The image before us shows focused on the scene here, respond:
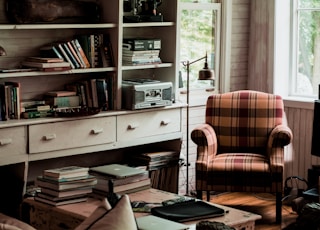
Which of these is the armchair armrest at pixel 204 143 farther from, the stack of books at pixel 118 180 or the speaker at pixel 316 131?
the stack of books at pixel 118 180

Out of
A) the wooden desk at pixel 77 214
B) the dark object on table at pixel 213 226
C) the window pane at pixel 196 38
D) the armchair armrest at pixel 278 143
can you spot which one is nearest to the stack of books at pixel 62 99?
the wooden desk at pixel 77 214

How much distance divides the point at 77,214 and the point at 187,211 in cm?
59

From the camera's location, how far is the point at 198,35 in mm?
6074

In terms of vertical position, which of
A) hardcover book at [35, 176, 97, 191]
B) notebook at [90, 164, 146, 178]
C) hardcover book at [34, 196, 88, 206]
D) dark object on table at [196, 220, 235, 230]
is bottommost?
hardcover book at [34, 196, 88, 206]

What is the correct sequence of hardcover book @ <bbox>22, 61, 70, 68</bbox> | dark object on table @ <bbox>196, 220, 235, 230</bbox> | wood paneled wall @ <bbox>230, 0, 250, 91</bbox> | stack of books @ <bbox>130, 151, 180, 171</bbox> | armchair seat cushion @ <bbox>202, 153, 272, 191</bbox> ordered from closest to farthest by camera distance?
1. dark object on table @ <bbox>196, 220, 235, 230</bbox>
2. hardcover book @ <bbox>22, 61, 70, 68</bbox>
3. armchair seat cushion @ <bbox>202, 153, 272, 191</bbox>
4. stack of books @ <bbox>130, 151, 180, 171</bbox>
5. wood paneled wall @ <bbox>230, 0, 250, 91</bbox>

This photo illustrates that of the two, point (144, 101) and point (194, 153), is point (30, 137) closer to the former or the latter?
point (144, 101)

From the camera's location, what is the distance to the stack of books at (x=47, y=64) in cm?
475

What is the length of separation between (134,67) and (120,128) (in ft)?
1.66

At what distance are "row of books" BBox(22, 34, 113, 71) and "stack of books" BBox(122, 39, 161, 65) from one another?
165 millimetres

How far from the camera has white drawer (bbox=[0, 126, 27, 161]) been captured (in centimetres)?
451

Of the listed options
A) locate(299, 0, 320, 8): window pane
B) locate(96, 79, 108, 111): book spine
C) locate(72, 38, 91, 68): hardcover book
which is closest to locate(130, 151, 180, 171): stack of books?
locate(96, 79, 108, 111): book spine

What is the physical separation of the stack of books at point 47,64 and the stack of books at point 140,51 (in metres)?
0.61

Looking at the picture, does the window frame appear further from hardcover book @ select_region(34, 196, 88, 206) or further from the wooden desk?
hardcover book @ select_region(34, 196, 88, 206)

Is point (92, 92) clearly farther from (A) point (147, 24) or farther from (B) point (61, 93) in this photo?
(A) point (147, 24)
